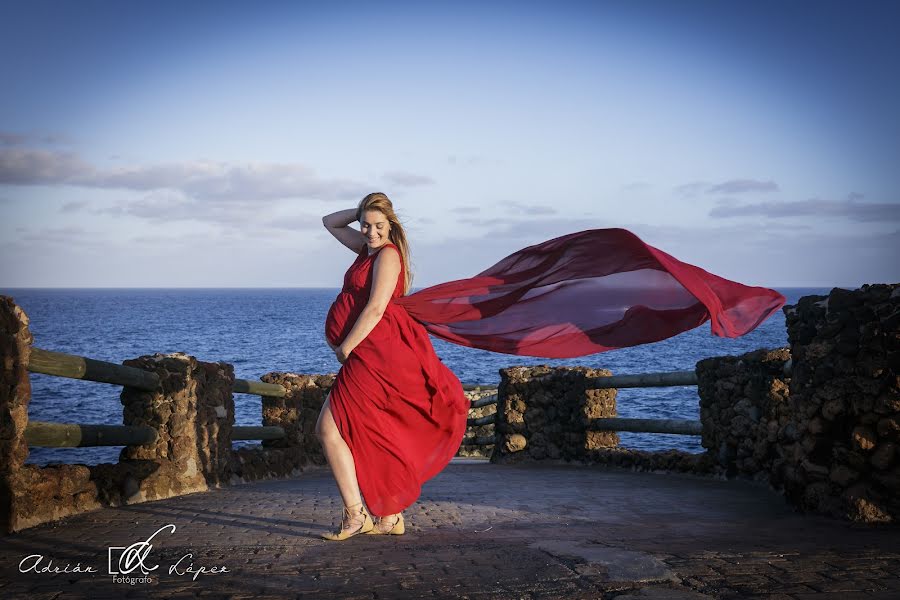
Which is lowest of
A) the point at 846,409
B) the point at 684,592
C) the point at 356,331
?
the point at 684,592

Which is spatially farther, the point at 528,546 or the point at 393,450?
the point at 393,450

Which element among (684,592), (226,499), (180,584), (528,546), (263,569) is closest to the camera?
(684,592)

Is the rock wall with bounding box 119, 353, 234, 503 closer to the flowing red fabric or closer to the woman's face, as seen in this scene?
the flowing red fabric

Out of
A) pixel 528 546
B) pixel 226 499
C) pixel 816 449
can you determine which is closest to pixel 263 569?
pixel 528 546

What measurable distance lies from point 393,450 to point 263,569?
1300 millimetres

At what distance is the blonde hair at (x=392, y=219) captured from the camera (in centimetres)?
579

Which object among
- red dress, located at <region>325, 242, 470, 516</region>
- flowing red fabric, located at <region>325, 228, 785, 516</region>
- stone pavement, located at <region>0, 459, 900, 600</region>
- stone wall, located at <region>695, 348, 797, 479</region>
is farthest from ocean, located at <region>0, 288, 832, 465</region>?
red dress, located at <region>325, 242, 470, 516</region>

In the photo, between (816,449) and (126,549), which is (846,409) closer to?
(816,449)

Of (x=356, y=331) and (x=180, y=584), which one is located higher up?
(x=356, y=331)

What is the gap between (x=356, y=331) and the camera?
5598mm

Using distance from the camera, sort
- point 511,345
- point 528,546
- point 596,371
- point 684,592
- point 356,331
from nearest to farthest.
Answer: point 684,592
point 528,546
point 356,331
point 511,345
point 596,371

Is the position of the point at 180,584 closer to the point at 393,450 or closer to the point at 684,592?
the point at 393,450

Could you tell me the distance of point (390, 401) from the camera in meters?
5.68
